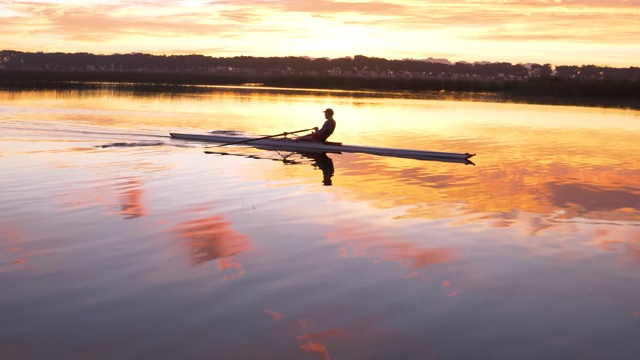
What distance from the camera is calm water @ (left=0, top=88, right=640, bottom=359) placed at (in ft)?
20.1

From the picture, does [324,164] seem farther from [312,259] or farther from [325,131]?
[312,259]

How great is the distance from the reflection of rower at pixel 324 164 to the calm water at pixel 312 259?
214 millimetres

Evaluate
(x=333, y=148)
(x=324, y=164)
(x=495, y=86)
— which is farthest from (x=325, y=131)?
(x=495, y=86)

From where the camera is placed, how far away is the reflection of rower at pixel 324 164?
15891 millimetres

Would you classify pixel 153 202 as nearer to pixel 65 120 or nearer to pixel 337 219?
pixel 337 219

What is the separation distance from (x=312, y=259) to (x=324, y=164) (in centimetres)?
1024

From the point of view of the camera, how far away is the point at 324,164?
18.8 m

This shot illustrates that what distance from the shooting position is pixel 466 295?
292 inches

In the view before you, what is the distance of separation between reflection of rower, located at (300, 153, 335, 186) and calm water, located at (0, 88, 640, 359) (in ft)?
0.70

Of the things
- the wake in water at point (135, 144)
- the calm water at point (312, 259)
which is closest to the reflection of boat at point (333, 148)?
the calm water at point (312, 259)

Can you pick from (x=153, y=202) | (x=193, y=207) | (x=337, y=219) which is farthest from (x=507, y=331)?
(x=153, y=202)

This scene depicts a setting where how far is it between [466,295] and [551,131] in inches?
1005

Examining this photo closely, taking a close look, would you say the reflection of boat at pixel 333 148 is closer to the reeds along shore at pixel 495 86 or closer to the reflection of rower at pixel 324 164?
the reflection of rower at pixel 324 164

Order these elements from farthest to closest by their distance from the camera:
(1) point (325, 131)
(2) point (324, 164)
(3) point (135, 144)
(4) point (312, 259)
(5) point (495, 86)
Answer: (5) point (495, 86) → (3) point (135, 144) → (1) point (325, 131) → (2) point (324, 164) → (4) point (312, 259)
